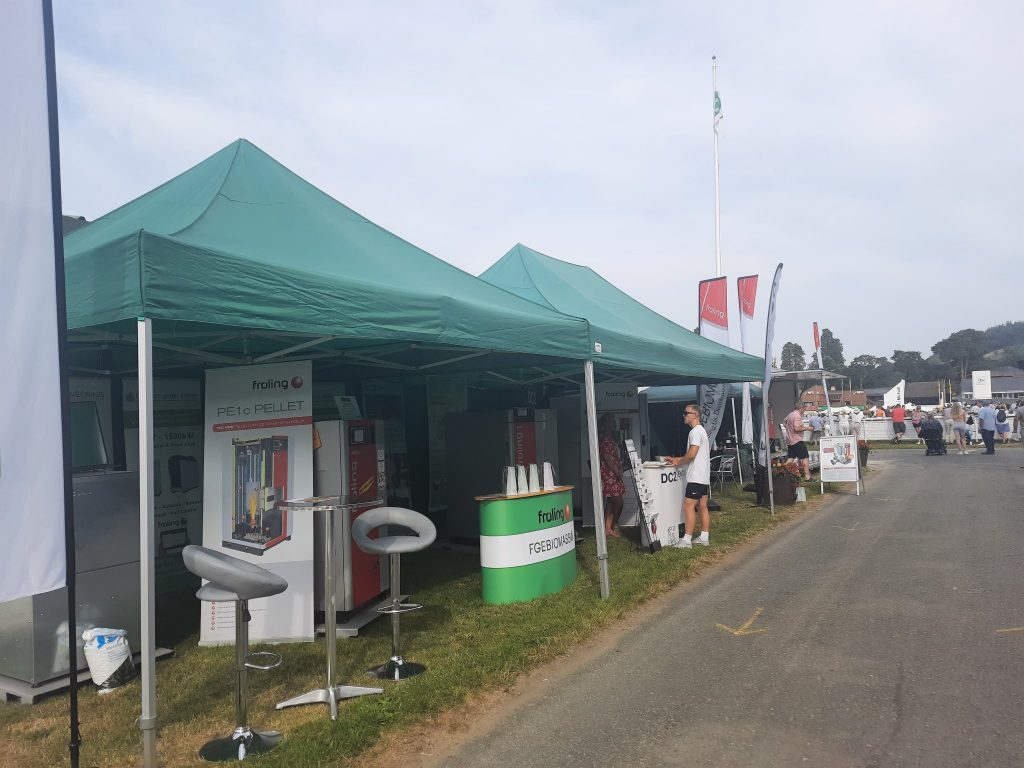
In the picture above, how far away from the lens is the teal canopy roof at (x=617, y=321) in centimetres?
743

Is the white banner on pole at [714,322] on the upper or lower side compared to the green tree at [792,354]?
lower

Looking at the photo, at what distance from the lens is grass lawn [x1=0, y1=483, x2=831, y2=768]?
3.67 m

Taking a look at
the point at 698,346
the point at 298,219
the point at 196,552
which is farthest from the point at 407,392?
the point at 196,552

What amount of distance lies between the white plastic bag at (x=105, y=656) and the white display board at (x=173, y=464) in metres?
2.18

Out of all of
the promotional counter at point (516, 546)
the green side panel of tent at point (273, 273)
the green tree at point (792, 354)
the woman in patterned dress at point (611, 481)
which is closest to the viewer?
the green side panel of tent at point (273, 273)

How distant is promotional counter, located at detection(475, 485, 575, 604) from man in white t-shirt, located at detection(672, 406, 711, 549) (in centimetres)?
245

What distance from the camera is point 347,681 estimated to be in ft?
14.8

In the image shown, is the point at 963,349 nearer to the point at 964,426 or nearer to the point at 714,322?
the point at 964,426

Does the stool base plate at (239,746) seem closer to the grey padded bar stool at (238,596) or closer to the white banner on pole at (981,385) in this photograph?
the grey padded bar stool at (238,596)

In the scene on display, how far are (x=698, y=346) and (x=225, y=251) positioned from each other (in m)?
7.25

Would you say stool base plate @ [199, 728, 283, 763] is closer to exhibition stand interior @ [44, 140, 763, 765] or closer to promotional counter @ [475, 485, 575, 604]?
exhibition stand interior @ [44, 140, 763, 765]

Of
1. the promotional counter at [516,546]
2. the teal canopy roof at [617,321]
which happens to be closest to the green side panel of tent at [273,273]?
the teal canopy roof at [617,321]

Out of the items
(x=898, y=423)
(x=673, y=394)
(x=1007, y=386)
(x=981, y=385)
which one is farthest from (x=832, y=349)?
(x=673, y=394)

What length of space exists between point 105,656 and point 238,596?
1928 millimetres
